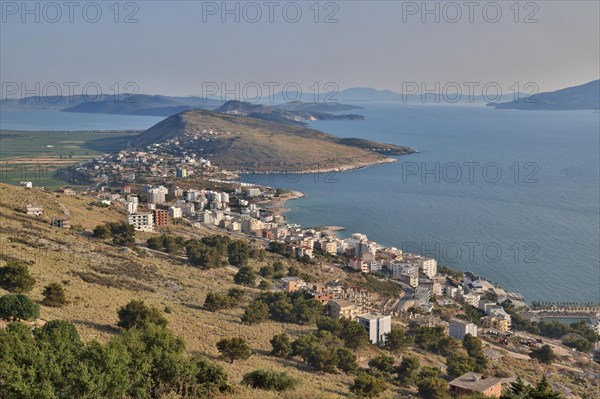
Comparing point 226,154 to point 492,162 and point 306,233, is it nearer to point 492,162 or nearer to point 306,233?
point 492,162

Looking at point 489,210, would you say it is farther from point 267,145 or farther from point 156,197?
point 267,145

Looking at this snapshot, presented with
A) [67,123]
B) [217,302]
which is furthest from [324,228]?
[67,123]

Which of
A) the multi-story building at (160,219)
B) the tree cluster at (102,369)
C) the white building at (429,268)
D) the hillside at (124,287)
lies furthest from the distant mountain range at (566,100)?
the tree cluster at (102,369)

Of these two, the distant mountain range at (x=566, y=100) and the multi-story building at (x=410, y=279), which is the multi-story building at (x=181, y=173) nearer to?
the multi-story building at (x=410, y=279)

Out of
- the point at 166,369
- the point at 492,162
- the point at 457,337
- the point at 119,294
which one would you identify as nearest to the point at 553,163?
the point at 492,162

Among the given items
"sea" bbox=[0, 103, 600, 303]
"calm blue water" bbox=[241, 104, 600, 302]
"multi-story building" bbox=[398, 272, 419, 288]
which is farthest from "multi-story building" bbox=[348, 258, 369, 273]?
"calm blue water" bbox=[241, 104, 600, 302]
